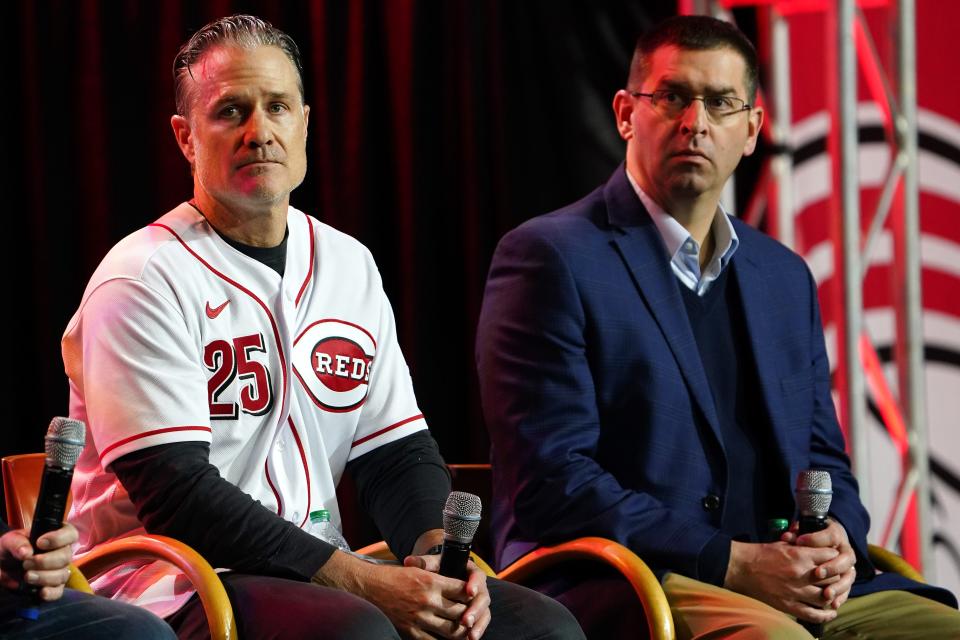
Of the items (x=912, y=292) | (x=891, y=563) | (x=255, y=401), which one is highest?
(x=255, y=401)

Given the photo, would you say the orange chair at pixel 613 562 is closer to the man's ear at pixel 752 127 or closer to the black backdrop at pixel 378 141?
the man's ear at pixel 752 127

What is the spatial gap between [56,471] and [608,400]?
129 centimetres

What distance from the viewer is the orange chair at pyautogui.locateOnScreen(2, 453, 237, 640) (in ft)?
7.08

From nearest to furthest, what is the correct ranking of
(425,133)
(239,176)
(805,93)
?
1. (239,176)
2. (425,133)
3. (805,93)

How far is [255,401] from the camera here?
252cm

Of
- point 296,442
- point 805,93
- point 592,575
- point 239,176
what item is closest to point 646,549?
point 592,575

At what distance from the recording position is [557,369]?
281cm

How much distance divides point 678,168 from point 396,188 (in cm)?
133

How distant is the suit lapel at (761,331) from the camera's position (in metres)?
2.99

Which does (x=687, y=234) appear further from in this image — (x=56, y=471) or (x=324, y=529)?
(x=56, y=471)

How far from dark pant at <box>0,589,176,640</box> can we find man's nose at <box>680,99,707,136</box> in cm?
166

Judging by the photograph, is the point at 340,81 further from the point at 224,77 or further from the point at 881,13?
the point at 881,13

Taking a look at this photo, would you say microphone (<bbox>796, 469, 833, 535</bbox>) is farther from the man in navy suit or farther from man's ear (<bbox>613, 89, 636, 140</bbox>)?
man's ear (<bbox>613, 89, 636, 140</bbox>)

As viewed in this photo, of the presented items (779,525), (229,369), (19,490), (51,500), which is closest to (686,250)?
(779,525)
